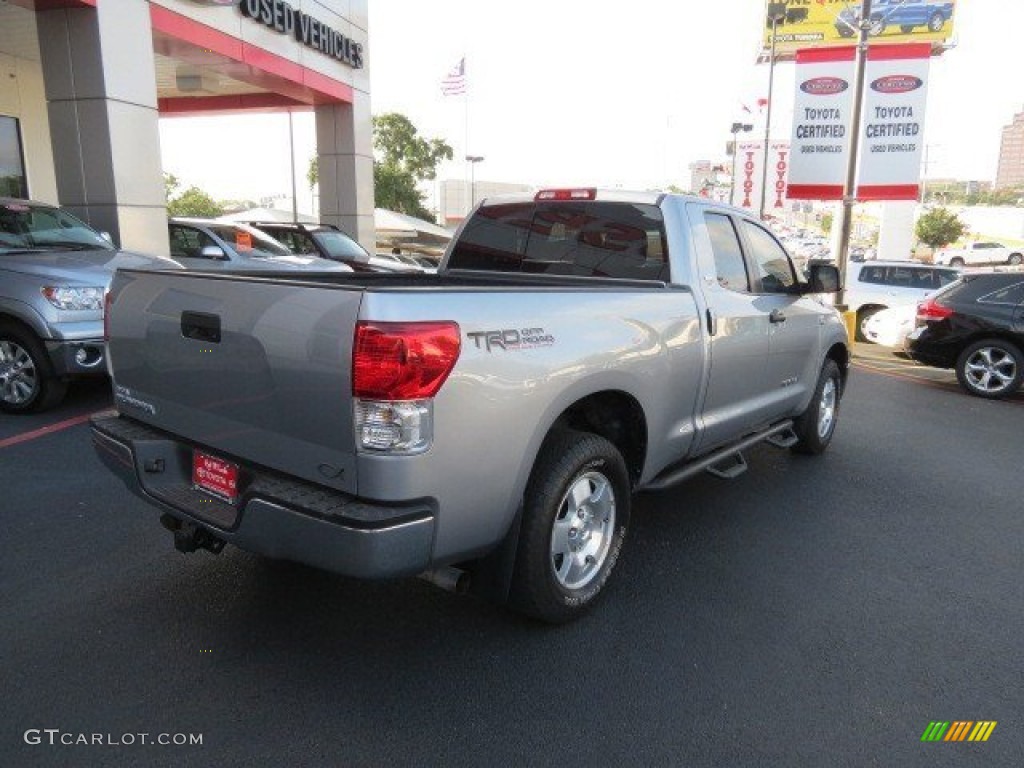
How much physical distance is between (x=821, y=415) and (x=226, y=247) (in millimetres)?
8017

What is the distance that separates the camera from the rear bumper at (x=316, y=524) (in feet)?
7.82

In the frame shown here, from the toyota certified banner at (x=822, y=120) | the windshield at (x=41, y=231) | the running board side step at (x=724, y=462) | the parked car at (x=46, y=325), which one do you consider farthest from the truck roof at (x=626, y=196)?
the toyota certified banner at (x=822, y=120)

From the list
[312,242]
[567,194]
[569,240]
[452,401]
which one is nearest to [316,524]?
[452,401]

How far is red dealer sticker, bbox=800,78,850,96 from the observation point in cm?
1533

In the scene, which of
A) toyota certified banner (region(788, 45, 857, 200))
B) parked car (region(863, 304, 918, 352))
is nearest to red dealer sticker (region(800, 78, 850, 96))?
toyota certified banner (region(788, 45, 857, 200))

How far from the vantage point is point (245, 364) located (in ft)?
8.79

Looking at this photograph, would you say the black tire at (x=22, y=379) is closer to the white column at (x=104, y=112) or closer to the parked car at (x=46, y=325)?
the parked car at (x=46, y=325)

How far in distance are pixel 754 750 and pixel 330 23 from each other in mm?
17417

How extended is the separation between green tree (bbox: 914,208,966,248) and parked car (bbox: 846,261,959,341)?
44.7m

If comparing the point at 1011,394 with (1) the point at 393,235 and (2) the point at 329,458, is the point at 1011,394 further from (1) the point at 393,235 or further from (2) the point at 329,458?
(1) the point at 393,235

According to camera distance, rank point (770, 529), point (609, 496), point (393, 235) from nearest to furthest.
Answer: point (609, 496)
point (770, 529)
point (393, 235)

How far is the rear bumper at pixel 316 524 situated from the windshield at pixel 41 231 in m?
5.35

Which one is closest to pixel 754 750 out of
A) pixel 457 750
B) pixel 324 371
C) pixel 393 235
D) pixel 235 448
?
pixel 457 750

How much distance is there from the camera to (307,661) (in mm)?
2920
